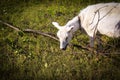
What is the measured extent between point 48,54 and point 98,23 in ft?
5.77

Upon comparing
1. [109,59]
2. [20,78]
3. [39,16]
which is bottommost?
[20,78]

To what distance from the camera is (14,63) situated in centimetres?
618

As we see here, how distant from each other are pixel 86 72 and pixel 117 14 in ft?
5.11

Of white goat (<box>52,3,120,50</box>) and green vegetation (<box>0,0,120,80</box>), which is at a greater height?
white goat (<box>52,3,120,50</box>)

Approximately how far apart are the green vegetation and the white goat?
0.43 m

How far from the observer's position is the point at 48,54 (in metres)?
6.31

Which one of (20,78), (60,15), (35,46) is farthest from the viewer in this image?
(60,15)

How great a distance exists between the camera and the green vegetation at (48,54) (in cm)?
550

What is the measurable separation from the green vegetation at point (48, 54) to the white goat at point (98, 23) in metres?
0.43

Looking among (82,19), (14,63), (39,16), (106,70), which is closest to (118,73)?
(106,70)

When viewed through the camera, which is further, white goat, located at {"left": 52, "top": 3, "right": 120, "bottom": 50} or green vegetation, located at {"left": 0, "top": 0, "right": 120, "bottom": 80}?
green vegetation, located at {"left": 0, "top": 0, "right": 120, "bottom": 80}

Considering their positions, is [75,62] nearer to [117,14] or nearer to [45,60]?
[45,60]

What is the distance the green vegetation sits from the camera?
5496 mm

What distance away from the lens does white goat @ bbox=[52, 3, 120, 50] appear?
5145 mm
